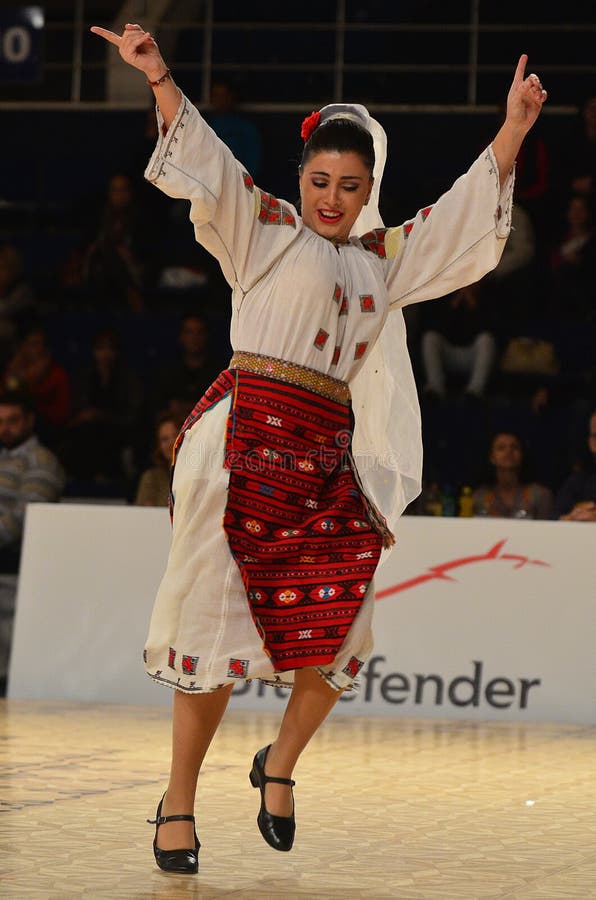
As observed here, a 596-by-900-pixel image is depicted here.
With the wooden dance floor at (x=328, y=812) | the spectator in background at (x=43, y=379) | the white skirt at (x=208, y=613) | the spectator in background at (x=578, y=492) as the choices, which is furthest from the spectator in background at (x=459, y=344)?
the white skirt at (x=208, y=613)

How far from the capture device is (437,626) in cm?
595

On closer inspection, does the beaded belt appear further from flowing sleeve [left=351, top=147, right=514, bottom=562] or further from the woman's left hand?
the woman's left hand

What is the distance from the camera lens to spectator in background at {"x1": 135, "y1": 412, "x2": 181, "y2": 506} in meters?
6.90

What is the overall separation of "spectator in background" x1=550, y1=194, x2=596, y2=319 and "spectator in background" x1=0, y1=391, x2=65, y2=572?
333 centimetres

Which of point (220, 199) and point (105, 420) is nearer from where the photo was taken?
point (220, 199)

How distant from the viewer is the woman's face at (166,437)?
6895 millimetres

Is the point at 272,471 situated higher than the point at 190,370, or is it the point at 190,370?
the point at 190,370

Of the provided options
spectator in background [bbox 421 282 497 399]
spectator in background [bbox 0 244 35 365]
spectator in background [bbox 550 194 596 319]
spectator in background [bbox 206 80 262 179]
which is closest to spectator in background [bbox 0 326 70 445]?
spectator in background [bbox 0 244 35 365]

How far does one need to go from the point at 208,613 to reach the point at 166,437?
4004 millimetres

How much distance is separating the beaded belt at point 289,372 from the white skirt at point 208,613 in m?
0.15

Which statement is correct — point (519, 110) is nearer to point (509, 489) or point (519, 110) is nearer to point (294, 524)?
Answer: point (294, 524)

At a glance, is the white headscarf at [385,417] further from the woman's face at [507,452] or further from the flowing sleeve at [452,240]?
the woman's face at [507,452]

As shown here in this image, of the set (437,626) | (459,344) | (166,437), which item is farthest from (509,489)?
(166,437)

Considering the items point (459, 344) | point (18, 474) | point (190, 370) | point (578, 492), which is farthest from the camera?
point (459, 344)
